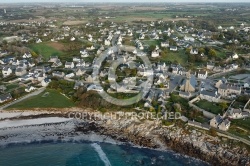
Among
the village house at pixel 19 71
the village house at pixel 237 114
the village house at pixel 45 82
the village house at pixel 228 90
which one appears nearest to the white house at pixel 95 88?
the village house at pixel 45 82

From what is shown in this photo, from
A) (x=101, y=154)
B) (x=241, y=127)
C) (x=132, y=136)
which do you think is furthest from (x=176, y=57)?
(x=101, y=154)

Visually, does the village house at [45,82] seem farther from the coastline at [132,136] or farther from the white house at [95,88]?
the coastline at [132,136]

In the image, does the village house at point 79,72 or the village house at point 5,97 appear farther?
the village house at point 79,72

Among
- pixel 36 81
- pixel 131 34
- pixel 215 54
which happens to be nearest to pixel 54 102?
pixel 36 81

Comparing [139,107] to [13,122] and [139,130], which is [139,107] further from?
[13,122]

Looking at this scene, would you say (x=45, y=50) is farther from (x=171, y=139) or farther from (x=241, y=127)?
(x=241, y=127)
